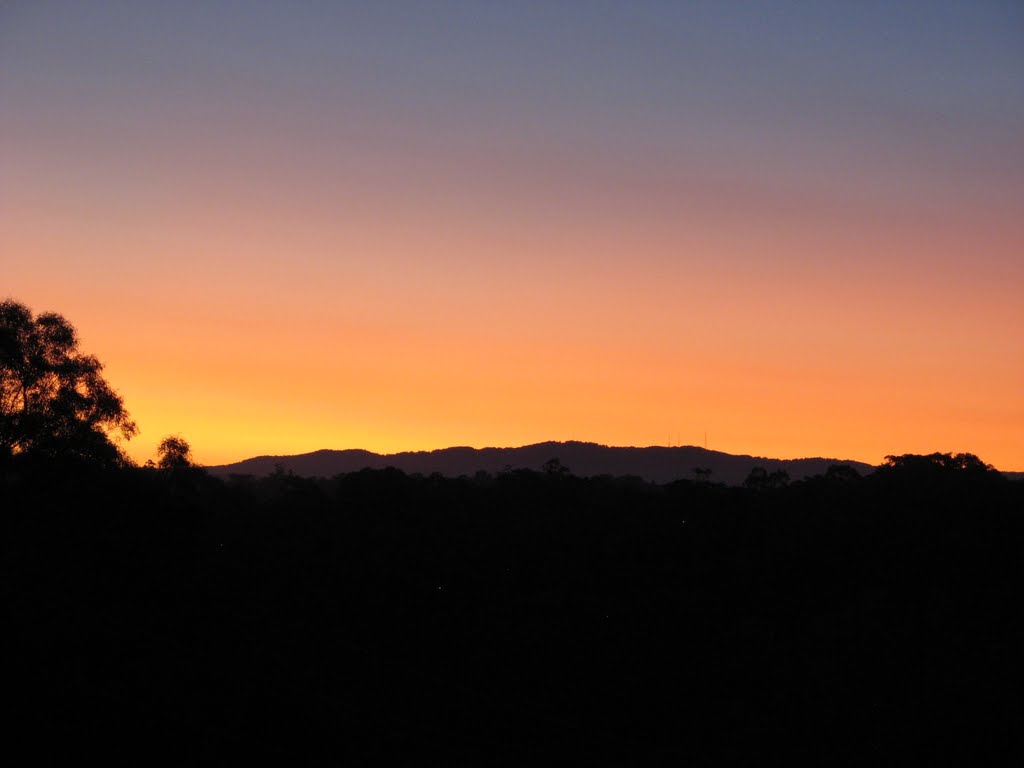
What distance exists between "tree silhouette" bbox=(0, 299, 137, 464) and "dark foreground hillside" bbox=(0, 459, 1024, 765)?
6.35ft

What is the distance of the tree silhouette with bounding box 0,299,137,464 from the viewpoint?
34625 millimetres

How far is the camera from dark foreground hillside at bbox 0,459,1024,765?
95.7ft

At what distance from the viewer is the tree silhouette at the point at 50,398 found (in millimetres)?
34625

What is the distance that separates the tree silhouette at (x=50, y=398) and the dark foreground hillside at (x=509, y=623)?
6.35ft

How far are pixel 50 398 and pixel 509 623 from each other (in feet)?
98.7

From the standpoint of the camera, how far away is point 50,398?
3625 cm

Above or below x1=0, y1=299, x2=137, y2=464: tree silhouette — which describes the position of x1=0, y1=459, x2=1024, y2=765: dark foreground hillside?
below

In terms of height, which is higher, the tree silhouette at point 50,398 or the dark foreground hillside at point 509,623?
the tree silhouette at point 50,398

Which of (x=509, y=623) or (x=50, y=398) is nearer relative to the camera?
(x=50, y=398)

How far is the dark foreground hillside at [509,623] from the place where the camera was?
29156mm

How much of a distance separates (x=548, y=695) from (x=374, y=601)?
14.3 m

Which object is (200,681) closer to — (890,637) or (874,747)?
(874,747)

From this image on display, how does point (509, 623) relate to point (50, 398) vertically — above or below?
below

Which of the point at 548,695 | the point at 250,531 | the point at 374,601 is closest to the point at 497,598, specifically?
the point at 374,601
